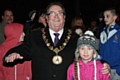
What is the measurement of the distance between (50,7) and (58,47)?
0.54 m

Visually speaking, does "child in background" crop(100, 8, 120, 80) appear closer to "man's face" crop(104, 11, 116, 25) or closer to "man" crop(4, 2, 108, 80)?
"man's face" crop(104, 11, 116, 25)

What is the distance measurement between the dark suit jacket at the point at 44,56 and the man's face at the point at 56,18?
15 cm

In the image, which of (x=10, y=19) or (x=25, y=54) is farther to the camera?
(x=10, y=19)

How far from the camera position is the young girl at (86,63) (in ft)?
12.1

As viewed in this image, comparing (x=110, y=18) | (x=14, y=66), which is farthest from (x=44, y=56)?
(x=110, y=18)

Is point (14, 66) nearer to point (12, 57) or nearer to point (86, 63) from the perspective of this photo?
point (12, 57)

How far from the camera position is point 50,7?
12.4 feet

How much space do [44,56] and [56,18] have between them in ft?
1.68

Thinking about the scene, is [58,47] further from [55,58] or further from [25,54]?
[25,54]

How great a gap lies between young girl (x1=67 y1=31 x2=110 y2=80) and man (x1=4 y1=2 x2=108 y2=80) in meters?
0.08

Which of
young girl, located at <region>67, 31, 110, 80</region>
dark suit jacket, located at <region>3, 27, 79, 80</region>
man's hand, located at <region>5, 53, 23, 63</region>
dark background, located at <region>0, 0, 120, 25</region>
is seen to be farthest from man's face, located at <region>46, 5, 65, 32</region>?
dark background, located at <region>0, 0, 120, 25</region>

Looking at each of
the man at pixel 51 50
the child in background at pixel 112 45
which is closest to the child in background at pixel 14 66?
the man at pixel 51 50

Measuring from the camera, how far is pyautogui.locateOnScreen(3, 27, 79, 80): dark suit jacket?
3660 millimetres

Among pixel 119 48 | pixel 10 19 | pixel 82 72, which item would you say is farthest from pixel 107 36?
pixel 10 19
